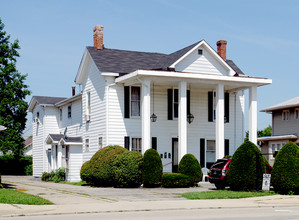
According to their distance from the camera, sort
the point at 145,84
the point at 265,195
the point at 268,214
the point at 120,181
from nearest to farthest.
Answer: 1. the point at 268,214
2. the point at 265,195
3. the point at 120,181
4. the point at 145,84

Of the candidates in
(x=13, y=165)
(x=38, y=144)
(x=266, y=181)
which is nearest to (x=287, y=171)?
(x=266, y=181)

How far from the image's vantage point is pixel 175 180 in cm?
2584

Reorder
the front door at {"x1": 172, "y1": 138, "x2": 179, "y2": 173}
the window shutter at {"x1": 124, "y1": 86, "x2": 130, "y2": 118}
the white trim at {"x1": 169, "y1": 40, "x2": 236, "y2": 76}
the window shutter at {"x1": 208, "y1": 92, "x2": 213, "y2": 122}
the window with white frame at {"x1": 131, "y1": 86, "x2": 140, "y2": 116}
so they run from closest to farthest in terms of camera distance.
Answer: the white trim at {"x1": 169, "y1": 40, "x2": 236, "y2": 76} → the window shutter at {"x1": 124, "y1": 86, "x2": 130, "y2": 118} → the window with white frame at {"x1": 131, "y1": 86, "x2": 140, "y2": 116} → the front door at {"x1": 172, "y1": 138, "x2": 179, "y2": 173} → the window shutter at {"x1": 208, "y1": 92, "x2": 213, "y2": 122}

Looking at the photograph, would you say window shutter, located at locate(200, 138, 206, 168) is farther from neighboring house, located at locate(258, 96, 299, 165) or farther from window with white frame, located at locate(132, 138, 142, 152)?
neighboring house, located at locate(258, 96, 299, 165)

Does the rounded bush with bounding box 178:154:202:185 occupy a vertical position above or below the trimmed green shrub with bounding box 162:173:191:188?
above

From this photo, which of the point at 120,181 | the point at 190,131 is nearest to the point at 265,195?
the point at 120,181

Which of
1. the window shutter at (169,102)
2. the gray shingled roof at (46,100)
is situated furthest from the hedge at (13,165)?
the window shutter at (169,102)

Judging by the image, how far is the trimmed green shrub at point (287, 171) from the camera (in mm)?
20859

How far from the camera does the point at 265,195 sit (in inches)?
822

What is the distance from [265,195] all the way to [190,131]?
41.9 ft

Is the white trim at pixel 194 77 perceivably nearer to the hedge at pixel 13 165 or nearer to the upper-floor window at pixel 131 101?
the upper-floor window at pixel 131 101

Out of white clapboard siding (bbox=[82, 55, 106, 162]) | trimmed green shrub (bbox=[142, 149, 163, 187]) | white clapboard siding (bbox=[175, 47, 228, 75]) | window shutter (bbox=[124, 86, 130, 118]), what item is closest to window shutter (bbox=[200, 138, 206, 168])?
white clapboard siding (bbox=[175, 47, 228, 75])

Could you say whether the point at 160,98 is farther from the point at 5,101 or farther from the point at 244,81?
the point at 5,101

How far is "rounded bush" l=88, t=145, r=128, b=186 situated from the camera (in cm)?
2712
